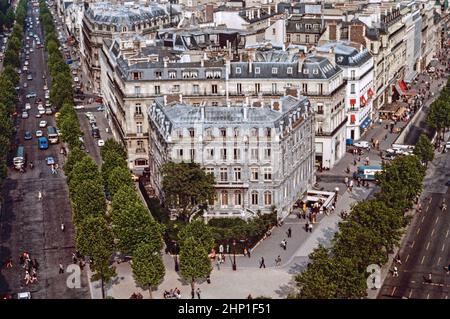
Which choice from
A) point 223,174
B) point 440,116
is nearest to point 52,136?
point 223,174

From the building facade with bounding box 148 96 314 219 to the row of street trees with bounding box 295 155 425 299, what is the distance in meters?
16.0

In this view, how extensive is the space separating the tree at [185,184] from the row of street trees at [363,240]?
65.7ft

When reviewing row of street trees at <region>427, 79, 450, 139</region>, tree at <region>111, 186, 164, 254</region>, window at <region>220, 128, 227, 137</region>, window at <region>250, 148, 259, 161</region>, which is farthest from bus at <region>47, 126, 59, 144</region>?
row of street trees at <region>427, 79, 450, 139</region>

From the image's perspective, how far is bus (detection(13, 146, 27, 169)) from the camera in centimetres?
15884

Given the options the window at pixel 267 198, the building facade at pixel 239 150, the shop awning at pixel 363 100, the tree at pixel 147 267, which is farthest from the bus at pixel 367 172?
the tree at pixel 147 267

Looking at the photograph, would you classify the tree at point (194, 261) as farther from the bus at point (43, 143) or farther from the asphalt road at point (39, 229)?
the bus at point (43, 143)

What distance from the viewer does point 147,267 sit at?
97500 mm

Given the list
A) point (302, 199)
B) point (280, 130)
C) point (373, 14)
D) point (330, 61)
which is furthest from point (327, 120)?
point (373, 14)

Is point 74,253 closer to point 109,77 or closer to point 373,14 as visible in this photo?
point 109,77

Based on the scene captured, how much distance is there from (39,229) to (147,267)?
33526 mm

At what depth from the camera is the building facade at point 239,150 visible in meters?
121

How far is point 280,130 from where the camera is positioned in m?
121

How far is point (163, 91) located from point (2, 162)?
1276 inches

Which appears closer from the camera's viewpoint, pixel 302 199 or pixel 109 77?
pixel 302 199
